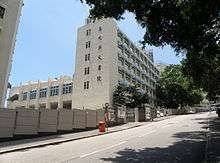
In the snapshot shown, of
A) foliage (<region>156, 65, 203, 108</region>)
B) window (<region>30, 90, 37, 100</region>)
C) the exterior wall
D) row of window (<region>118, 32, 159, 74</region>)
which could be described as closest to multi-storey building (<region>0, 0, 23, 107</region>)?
the exterior wall

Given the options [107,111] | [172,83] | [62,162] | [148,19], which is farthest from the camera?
[172,83]

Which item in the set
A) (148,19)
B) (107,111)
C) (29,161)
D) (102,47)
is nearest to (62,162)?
(29,161)

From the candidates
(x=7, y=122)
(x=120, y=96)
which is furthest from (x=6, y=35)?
(x=120, y=96)

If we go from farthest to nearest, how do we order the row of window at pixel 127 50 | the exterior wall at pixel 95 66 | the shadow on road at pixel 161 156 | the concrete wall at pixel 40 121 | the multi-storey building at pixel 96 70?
the row of window at pixel 127 50
the multi-storey building at pixel 96 70
the exterior wall at pixel 95 66
the concrete wall at pixel 40 121
the shadow on road at pixel 161 156

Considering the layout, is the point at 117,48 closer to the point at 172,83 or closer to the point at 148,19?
the point at 172,83

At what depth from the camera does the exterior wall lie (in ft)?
173

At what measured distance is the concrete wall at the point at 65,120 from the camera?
2410cm

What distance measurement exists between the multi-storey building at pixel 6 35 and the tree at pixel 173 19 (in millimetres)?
20148

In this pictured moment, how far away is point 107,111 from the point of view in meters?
32.5

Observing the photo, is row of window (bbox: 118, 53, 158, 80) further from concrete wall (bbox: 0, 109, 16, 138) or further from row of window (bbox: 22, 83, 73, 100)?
concrete wall (bbox: 0, 109, 16, 138)

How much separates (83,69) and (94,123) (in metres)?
28.3

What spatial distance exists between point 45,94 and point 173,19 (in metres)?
59.5

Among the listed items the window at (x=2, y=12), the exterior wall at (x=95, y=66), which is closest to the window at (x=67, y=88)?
the exterior wall at (x=95, y=66)

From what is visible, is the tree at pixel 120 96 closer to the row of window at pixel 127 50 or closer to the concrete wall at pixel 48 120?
the row of window at pixel 127 50
